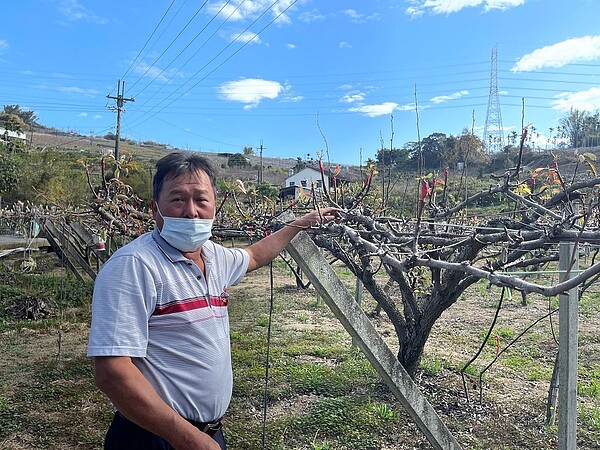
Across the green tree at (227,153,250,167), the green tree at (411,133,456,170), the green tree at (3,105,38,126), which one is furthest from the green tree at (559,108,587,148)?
the green tree at (3,105,38,126)

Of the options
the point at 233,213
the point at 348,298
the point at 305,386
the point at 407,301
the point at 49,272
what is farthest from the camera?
the point at 49,272

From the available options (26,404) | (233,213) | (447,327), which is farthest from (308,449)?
(447,327)

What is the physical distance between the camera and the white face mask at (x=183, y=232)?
158 cm

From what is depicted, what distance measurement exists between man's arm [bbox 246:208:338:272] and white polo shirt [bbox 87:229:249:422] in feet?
1.40

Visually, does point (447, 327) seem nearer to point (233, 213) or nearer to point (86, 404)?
point (233, 213)

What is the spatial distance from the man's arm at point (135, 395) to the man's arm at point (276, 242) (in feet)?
2.69

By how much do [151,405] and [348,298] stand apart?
1.35 metres

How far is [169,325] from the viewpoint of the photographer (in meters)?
1.43

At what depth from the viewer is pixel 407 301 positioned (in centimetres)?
427

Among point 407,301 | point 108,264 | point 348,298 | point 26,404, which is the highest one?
point 108,264

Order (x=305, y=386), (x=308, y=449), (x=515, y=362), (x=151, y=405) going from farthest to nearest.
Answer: (x=515, y=362) → (x=305, y=386) → (x=308, y=449) → (x=151, y=405)

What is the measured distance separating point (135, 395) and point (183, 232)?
55cm

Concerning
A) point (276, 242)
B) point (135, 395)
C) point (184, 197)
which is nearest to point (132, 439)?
point (135, 395)

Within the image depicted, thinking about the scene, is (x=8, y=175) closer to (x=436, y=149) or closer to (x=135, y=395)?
(x=436, y=149)
